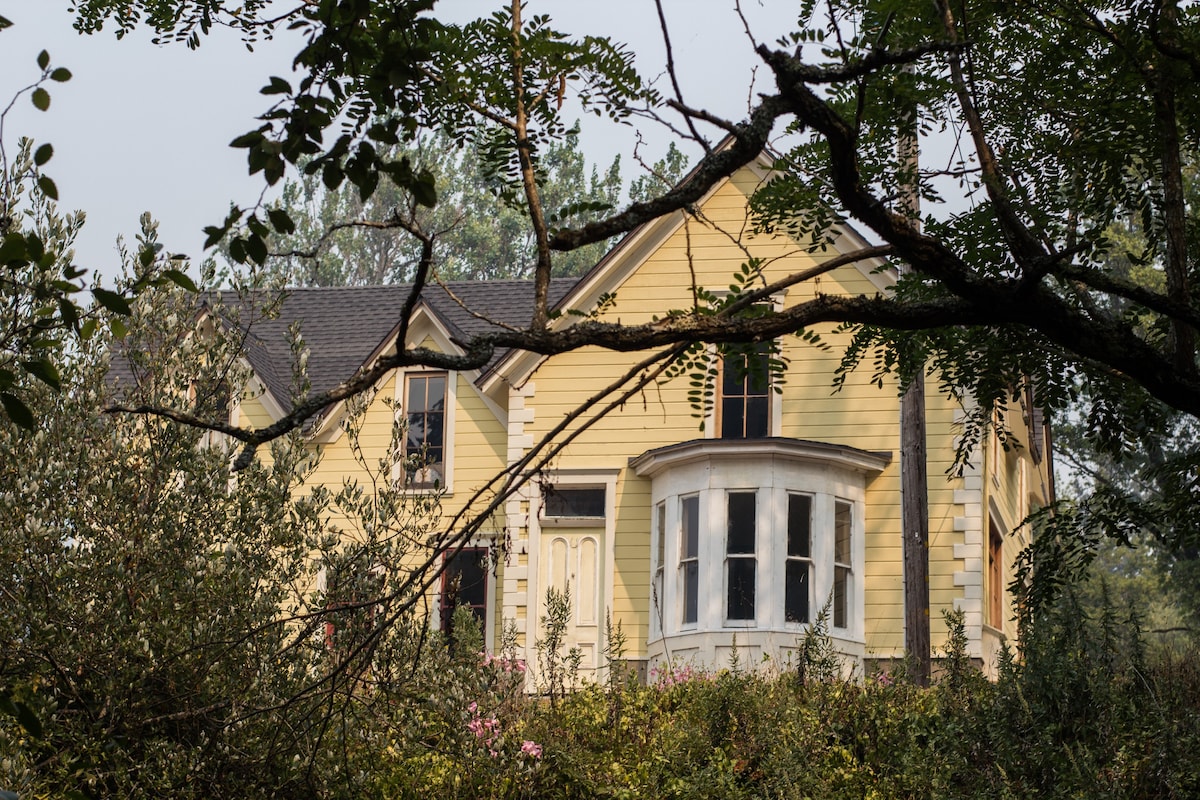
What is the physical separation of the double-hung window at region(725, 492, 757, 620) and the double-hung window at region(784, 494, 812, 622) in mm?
453

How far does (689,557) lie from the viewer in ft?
60.2

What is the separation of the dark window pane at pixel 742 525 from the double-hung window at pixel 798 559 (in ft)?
1.57

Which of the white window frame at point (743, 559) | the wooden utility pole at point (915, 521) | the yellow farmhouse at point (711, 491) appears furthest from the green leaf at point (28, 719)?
Answer: the white window frame at point (743, 559)

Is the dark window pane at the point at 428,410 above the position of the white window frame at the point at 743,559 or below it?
above

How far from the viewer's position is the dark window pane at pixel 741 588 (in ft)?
58.5

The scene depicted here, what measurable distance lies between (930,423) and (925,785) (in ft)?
30.5

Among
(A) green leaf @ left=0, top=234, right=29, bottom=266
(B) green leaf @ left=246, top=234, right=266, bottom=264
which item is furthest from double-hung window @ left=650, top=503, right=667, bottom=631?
(A) green leaf @ left=0, top=234, right=29, bottom=266

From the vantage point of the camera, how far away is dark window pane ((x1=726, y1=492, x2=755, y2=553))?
18.2 meters

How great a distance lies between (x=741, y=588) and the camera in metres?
18.0

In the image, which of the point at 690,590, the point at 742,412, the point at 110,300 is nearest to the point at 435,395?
the point at 742,412

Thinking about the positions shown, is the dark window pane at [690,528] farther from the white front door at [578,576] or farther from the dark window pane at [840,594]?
the dark window pane at [840,594]

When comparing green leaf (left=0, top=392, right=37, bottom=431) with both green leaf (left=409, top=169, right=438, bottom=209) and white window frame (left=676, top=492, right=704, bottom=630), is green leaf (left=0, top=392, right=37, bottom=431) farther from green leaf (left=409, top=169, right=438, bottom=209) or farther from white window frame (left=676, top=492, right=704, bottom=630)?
white window frame (left=676, top=492, right=704, bottom=630)

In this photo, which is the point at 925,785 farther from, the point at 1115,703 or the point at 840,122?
the point at 840,122

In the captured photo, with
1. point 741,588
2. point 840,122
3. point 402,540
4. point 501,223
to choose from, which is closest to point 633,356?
point 741,588
